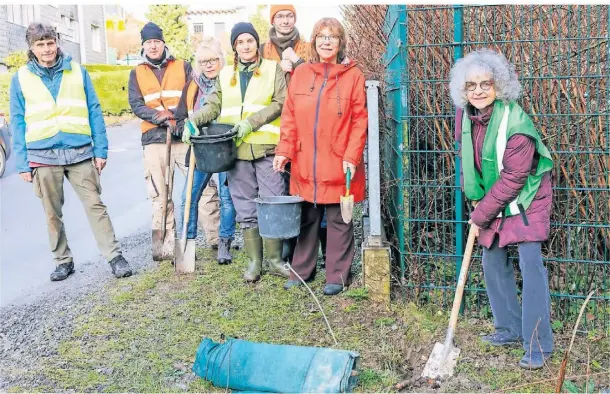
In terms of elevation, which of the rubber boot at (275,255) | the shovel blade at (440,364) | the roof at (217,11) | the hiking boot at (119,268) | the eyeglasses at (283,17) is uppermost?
the roof at (217,11)

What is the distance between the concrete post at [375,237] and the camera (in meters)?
4.62

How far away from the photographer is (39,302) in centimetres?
517

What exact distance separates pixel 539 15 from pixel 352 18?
3.98 metres

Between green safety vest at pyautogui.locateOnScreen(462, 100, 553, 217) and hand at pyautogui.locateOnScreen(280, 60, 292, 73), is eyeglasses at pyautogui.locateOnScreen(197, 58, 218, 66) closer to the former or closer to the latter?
hand at pyautogui.locateOnScreen(280, 60, 292, 73)

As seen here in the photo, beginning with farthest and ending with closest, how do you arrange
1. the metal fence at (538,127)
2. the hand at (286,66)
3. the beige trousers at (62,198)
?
the beige trousers at (62,198) < the hand at (286,66) < the metal fence at (538,127)

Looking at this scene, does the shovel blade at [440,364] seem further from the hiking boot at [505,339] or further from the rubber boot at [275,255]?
the rubber boot at [275,255]

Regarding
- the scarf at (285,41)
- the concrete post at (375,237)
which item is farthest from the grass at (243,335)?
the scarf at (285,41)

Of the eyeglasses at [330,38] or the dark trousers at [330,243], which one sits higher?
the eyeglasses at [330,38]

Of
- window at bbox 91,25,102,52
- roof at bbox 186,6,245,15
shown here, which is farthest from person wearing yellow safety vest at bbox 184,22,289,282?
roof at bbox 186,6,245,15

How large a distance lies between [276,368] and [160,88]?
Answer: 3398 mm

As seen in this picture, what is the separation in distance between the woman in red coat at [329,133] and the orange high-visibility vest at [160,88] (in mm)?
1535

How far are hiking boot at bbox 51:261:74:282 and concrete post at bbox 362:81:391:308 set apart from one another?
2.78m

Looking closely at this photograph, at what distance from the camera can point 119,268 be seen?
573 centimetres

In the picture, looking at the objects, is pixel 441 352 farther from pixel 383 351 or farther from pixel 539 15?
pixel 539 15
